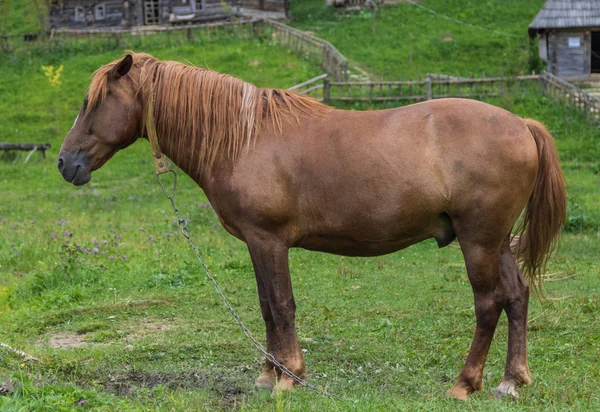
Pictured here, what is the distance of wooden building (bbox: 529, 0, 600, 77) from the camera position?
92.4ft

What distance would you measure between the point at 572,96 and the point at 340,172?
1919 centimetres

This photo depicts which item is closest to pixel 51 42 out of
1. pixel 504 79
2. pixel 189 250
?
pixel 504 79

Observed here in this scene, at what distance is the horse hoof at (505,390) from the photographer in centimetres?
602

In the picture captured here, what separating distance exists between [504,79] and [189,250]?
1558 centimetres

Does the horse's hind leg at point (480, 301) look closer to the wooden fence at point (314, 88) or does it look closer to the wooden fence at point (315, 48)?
the wooden fence at point (314, 88)

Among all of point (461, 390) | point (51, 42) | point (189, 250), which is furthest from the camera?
point (51, 42)

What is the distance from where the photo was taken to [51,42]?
3475 centimetres

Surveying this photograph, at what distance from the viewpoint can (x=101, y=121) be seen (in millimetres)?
6391

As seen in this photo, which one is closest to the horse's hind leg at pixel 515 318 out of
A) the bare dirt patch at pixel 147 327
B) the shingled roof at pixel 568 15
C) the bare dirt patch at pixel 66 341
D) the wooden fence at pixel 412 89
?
the bare dirt patch at pixel 147 327

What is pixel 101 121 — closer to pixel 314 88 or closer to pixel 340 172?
pixel 340 172

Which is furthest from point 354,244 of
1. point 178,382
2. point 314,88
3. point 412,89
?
point 412,89

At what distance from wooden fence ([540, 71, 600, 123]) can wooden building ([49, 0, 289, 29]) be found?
16757mm

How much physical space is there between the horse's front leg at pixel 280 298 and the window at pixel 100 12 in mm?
35277

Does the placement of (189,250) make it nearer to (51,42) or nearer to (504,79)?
(504,79)
